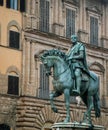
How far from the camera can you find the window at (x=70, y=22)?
3272 cm

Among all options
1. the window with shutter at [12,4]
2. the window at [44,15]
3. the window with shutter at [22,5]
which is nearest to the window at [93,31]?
the window at [44,15]

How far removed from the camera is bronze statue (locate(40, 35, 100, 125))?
45.5 feet

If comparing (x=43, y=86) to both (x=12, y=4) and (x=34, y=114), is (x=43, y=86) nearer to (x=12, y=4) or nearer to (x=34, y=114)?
(x=34, y=114)

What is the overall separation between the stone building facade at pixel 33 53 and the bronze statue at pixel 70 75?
1403 centimetres

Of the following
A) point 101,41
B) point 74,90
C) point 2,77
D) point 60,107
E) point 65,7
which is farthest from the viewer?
point 101,41

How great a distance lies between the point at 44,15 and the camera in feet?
103

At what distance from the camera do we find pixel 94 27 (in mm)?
34781

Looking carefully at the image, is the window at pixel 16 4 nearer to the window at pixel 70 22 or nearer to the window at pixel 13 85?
the window at pixel 70 22

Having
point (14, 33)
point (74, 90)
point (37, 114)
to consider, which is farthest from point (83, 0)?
point (74, 90)

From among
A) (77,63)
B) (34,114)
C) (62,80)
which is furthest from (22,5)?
(62,80)

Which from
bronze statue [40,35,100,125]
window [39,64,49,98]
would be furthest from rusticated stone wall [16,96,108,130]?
bronze statue [40,35,100,125]

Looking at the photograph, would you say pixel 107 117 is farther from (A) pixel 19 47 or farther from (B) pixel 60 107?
(A) pixel 19 47

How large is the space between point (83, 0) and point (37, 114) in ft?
32.4

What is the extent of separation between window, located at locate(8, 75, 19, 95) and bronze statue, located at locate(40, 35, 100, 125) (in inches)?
561
